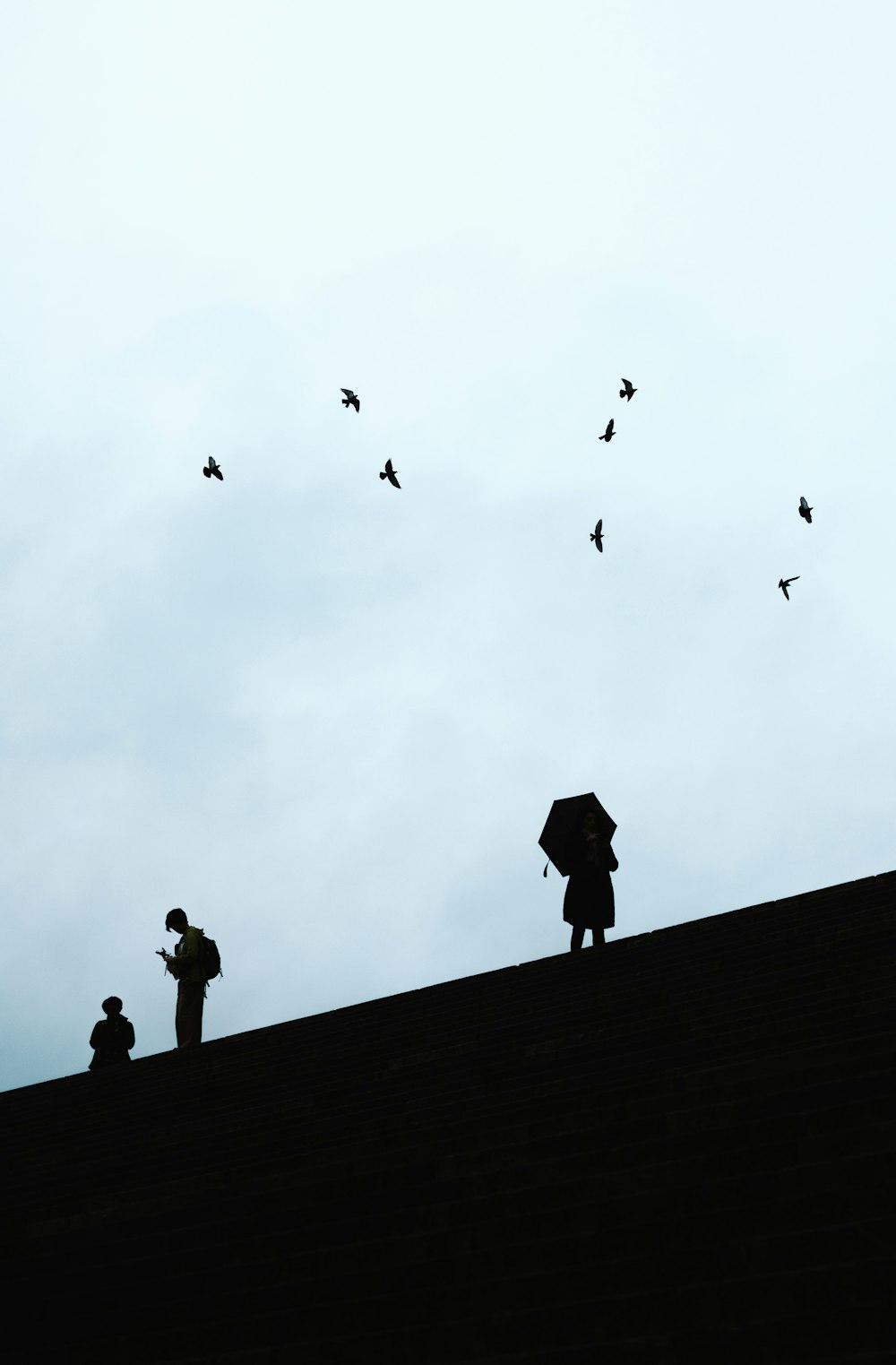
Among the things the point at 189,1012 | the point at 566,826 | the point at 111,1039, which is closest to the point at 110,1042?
the point at 111,1039

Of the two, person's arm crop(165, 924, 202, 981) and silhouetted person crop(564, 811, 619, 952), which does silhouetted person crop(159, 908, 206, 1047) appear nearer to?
person's arm crop(165, 924, 202, 981)

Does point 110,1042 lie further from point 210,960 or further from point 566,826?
point 566,826

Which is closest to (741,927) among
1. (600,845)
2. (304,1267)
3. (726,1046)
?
(600,845)

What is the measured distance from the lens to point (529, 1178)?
589cm

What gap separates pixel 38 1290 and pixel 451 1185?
6.00 feet

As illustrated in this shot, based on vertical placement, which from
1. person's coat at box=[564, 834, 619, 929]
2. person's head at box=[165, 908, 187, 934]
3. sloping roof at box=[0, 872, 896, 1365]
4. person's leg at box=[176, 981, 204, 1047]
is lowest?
sloping roof at box=[0, 872, 896, 1365]

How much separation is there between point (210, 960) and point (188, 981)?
0.89 ft

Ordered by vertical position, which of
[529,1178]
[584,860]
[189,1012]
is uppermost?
[584,860]

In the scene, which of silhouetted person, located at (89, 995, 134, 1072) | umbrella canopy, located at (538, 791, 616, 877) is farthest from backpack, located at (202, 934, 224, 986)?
umbrella canopy, located at (538, 791, 616, 877)

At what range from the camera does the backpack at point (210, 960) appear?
1147cm

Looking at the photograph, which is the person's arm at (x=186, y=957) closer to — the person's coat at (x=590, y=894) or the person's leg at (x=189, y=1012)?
the person's leg at (x=189, y=1012)

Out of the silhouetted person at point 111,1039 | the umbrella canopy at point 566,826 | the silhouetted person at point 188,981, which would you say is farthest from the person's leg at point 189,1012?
the umbrella canopy at point 566,826

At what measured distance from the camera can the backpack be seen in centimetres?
1147

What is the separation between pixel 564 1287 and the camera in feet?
15.9
